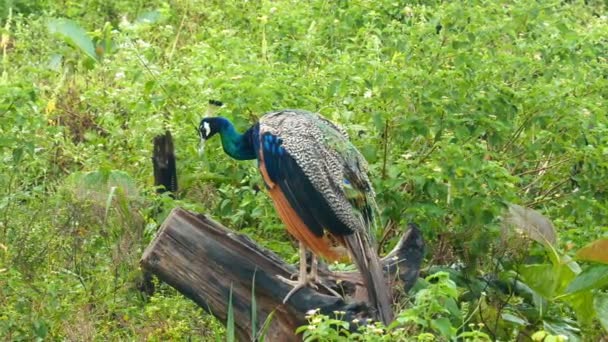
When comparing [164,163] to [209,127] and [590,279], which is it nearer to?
[209,127]

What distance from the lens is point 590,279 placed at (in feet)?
21.1

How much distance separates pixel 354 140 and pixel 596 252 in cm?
136

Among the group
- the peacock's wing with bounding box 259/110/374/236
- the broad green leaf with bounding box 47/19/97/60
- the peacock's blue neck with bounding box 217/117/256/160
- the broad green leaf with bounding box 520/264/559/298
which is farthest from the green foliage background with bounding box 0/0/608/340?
the broad green leaf with bounding box 47/19/97/60

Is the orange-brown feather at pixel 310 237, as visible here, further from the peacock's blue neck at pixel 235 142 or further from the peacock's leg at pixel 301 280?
the peacock's blue neck at pixel 235 142

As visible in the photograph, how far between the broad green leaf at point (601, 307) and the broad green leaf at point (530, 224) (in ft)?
1.17

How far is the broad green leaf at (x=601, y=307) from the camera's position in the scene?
6.38 meters

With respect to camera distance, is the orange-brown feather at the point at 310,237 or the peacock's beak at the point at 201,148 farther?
the peacock's beak at the point at 201,148

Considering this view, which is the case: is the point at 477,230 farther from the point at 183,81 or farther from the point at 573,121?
the point at 183,81

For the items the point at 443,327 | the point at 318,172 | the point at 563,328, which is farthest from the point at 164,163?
the point at 443,327

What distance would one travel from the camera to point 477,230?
687 centimetres

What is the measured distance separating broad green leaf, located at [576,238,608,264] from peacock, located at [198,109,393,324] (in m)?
0.95

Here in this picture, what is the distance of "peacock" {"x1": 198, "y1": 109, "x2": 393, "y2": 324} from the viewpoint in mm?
5922

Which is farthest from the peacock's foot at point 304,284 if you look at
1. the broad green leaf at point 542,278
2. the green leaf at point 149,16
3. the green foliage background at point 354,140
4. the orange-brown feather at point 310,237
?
the green leaf at point 149,16

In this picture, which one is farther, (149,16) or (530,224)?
(149,16)
